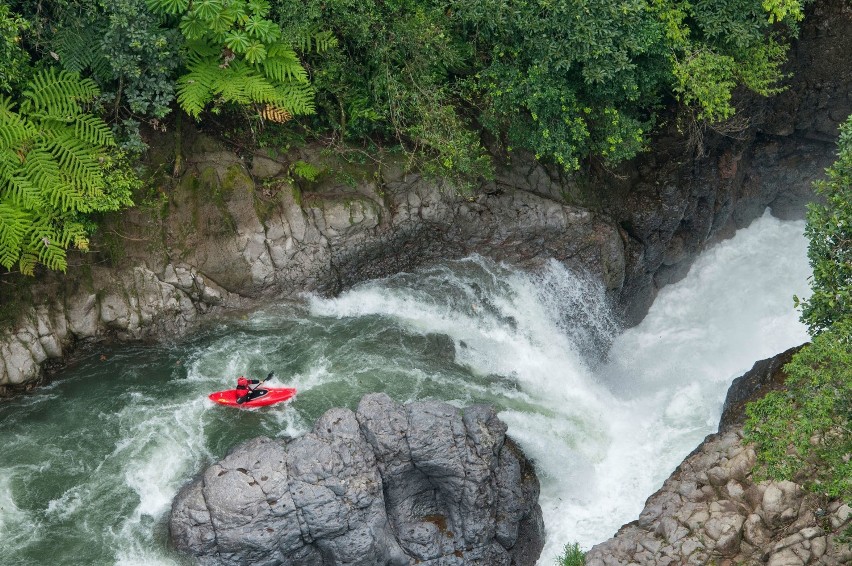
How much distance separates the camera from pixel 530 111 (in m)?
14.4

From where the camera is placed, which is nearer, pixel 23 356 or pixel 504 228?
pixel 23 356

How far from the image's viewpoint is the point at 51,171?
41.0 feet

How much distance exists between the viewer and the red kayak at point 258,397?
1309 centimetres

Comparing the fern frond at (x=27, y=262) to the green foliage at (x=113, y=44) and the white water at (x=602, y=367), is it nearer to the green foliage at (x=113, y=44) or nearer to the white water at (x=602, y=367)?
the green foliage at (x=113, y=44)

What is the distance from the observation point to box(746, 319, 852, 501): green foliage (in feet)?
29.1

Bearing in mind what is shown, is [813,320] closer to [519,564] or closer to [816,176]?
[519,564]

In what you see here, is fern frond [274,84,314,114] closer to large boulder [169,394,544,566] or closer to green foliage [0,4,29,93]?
green foliage [0,4,29,93]

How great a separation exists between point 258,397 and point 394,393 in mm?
2413

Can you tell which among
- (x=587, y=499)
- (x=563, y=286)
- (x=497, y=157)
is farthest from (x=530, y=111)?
(x=587, y=499)

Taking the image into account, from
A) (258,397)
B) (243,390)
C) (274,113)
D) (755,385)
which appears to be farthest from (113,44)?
(755,385)

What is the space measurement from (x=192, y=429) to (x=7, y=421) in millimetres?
3136

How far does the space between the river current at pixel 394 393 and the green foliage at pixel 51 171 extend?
8.29 feet

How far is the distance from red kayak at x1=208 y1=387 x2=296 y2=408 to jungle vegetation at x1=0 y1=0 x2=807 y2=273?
11.4ft

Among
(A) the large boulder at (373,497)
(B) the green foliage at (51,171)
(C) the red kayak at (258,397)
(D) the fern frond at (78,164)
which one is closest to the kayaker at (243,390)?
(C) the red kayak at (258,397)
